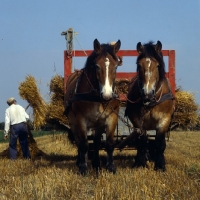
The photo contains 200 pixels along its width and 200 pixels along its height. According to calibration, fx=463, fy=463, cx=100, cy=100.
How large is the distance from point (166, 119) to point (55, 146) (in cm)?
744

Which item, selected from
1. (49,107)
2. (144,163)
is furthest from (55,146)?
(144,163)

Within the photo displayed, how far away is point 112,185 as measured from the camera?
5.61m

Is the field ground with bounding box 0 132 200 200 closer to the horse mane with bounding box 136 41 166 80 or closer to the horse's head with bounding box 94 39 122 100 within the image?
the horse's head with bounding box 94 39 122 100

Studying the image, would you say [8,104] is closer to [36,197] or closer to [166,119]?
[166,119]

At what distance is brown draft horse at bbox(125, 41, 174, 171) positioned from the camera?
727cm

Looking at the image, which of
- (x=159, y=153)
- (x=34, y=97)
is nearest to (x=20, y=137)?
(x=34, y=97)

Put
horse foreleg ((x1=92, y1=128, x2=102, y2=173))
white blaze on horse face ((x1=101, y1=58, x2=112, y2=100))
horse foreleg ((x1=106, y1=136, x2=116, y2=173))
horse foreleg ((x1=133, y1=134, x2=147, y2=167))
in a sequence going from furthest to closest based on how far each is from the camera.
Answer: horse foreleg ((x1=133, y1=134, x2=147, y2=167)), horse foreleg ((x1=92, y1=128, x2=102, y2=173)), horse foreleg ((x1=106, y1=136, x2=116, y2=173)), white blaze on horse face ((x1=101, y1=58, x2=112, y2=100))

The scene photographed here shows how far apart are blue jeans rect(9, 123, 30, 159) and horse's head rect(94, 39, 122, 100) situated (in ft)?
15.8

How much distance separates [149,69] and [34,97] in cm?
468

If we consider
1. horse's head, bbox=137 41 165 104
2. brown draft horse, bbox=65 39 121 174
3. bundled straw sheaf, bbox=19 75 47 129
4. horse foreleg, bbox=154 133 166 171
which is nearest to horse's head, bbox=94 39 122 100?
brown draft horse, bbox=65 39 121 174

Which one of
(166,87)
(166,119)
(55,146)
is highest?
(166,87)

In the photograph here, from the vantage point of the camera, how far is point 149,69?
728 centimetres

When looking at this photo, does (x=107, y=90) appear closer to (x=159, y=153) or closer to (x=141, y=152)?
(x=159, y=153)

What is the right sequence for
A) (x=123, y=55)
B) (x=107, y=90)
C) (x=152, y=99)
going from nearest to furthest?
(x=107, y=90) < (x=152, y=99) < (x=123, y=55)
